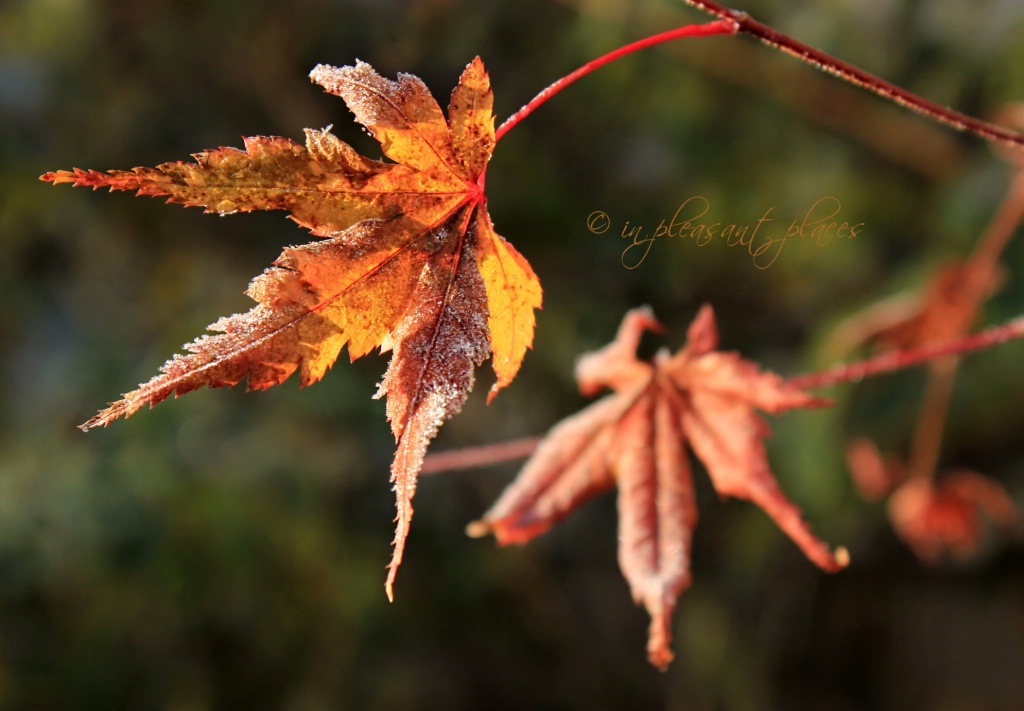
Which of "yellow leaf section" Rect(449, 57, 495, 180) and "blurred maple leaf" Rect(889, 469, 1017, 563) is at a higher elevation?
"yellow leaf section" Rect(449, 57, 495, 180)

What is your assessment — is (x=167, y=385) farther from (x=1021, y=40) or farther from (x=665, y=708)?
(x=665, y=708)

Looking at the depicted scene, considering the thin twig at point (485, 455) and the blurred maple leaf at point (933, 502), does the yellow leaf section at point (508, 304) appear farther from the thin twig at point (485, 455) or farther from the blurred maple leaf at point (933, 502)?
the blurred maple leaf at point (933, 502)

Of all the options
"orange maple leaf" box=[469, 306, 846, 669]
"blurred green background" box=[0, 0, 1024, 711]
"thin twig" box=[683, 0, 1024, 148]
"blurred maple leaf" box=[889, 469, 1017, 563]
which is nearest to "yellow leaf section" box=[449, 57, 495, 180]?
"thin twig" box=[683, 0, 1024, 148]

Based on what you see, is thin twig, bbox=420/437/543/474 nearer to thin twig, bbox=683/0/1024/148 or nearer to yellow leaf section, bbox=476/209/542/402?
yellow leaf section, bbox=476/209/542/402

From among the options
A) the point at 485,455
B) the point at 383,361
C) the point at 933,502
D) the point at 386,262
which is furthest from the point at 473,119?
the point at 383,361

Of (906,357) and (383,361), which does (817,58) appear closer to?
(906,357)

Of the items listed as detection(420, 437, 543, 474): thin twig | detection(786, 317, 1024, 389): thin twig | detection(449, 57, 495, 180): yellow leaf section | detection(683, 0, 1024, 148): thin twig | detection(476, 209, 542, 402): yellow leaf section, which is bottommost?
detection(420, 437, 543, 474): thin twig
